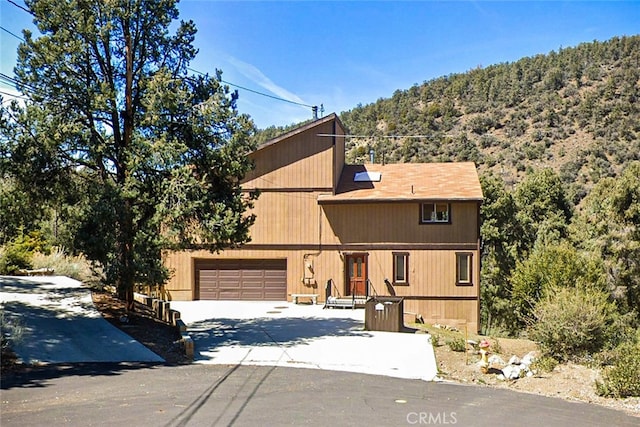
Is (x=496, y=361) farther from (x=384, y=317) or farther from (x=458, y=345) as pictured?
(x=384, y=317)

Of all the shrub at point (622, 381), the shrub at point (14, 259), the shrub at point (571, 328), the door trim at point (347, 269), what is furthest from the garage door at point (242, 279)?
the shrub at point (622, 381)

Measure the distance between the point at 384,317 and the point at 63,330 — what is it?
28.9ft

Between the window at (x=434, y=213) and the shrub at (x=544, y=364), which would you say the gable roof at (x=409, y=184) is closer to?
the window at (x=434, y=213)

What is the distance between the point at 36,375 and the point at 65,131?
6.58 m

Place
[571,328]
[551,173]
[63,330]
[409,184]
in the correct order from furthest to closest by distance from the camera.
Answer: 1. [551,173]
2. [409,184]
3. [63,330]
4. [571,328]

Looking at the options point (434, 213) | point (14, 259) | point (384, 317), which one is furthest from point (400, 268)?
point (14, 259)

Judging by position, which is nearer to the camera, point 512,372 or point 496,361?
point 512,372

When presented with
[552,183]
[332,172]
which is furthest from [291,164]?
[552,183]

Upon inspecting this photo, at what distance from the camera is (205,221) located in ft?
50.5

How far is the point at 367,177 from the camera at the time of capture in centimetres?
2745

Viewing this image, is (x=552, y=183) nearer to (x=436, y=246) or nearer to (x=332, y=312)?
(x=436, y=246)

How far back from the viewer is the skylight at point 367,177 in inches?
1071
